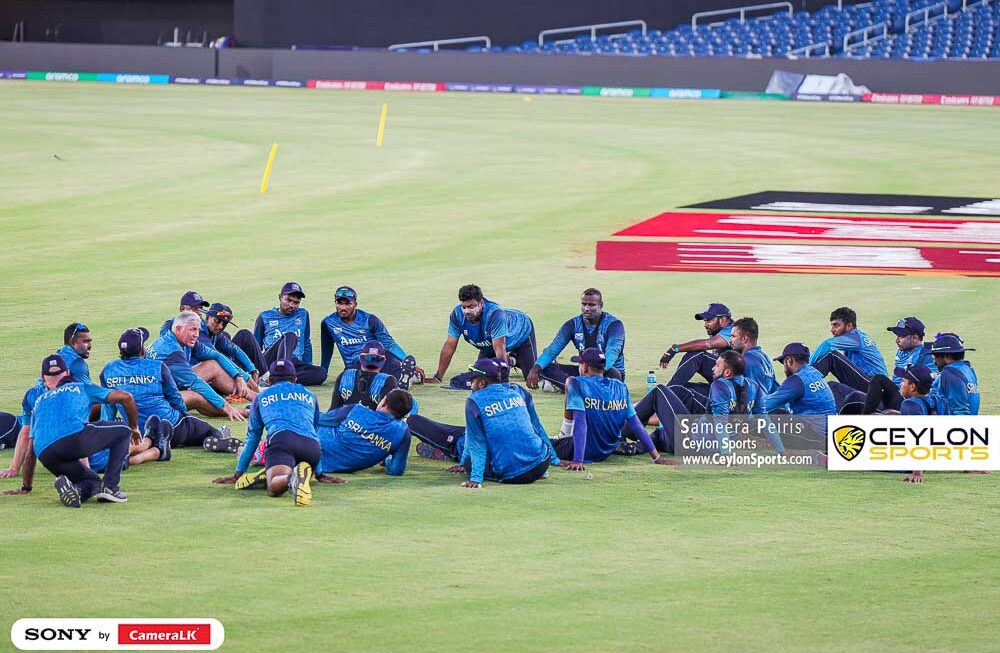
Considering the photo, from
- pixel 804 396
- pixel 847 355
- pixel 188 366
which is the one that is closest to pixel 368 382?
pixel 188 366

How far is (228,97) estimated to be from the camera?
59.4m

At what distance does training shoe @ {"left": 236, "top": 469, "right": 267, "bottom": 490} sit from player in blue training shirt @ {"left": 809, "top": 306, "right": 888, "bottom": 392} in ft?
20.3

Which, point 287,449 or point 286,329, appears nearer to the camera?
point 287,449

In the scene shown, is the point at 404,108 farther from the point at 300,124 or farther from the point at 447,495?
the point at 447,495

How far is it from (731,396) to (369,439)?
10.7 feet

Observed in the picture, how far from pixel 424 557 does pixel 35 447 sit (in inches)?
137

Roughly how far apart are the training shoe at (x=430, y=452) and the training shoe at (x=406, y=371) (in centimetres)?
254

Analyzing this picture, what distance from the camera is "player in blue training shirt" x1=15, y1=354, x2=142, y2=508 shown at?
37.5 ft

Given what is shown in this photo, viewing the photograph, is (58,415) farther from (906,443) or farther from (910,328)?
(910,328)

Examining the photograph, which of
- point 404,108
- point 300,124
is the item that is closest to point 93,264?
point 300,124

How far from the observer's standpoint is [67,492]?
11.4m

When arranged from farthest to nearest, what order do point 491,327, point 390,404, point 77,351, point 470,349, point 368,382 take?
point 470,349 < point 491,327 < point 368,382 < point 77,351 < point 390,404

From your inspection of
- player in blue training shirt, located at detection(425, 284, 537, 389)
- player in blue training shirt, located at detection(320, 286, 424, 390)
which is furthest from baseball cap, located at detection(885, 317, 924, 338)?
player in blue training shirt, located at detection(320, 286, 424, 390)

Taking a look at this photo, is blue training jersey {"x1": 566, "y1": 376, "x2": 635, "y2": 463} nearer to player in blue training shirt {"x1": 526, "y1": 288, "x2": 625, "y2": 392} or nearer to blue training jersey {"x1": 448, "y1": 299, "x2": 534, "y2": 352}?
player in blue training shirt {"x1": 526, "y1": 288, "x2": 625, "y2": 392}
